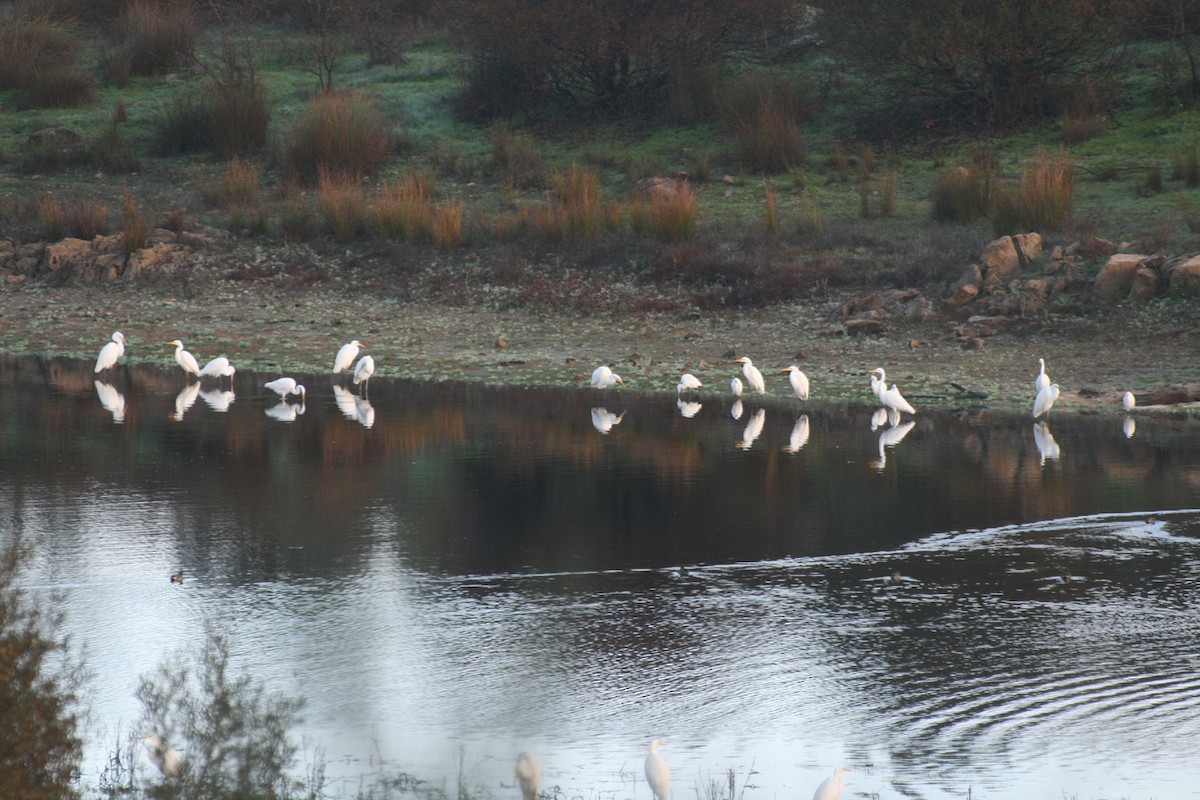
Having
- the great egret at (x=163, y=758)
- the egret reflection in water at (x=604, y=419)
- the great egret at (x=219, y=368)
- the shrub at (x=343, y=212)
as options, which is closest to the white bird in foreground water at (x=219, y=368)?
the great egret at (x=219, y=368)

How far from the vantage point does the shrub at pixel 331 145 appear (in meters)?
24.8

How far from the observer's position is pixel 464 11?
30312mm

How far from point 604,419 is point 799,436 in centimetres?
189

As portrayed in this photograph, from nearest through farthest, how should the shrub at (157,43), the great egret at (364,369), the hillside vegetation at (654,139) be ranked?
the great egret at (364,369) < the hillside vegetation at (654,139) < the shrub at (157,43)

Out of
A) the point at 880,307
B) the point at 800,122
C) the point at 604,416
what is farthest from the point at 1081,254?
the point at 800,122

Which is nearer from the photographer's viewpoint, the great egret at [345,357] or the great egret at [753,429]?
the great egret at [753,429]

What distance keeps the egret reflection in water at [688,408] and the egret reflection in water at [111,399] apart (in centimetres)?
521

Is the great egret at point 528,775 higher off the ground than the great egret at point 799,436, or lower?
higher

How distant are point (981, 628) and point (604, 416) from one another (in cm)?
684

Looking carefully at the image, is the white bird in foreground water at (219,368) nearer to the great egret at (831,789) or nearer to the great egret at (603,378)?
the great egret at (603,378)

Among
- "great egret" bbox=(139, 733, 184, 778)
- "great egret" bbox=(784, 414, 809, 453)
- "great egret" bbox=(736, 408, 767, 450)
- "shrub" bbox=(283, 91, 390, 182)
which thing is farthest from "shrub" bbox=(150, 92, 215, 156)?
"great egret" bbox=(139, 733, 184, 778)

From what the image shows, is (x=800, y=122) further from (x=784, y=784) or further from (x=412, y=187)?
(x=784, y=784)

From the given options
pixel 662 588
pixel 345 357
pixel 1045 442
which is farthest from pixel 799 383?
pixel 662 588

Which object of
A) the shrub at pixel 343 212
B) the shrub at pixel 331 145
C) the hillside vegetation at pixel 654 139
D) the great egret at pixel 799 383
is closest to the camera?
the great egret at pixel 799 383
